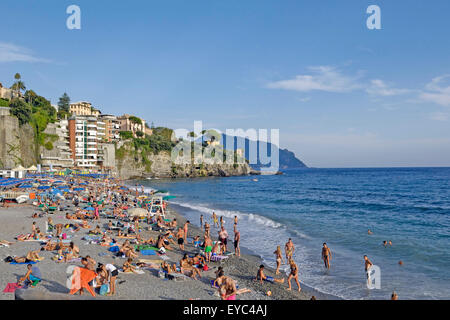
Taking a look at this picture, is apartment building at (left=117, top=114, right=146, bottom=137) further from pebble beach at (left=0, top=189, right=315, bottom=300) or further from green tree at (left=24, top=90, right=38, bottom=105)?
pebble beach at (left=0, top=189, right=315, bottom=300)

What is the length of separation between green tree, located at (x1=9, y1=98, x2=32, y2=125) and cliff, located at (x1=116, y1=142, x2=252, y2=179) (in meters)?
30.5

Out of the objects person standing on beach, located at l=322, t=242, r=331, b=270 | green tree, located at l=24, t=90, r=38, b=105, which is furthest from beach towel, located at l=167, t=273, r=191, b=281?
green tree, located at l=24, t=90, r=38, b=105

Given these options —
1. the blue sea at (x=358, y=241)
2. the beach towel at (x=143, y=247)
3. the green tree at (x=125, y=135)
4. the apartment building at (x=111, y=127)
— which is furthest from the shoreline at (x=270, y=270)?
the green tree at (x=125, y=135)

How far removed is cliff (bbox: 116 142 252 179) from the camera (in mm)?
91450

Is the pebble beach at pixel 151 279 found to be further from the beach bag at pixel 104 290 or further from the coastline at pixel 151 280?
the beach bag at pixel 104 290

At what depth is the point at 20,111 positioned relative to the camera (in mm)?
60031

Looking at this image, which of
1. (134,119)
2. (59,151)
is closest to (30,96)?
(59,151)

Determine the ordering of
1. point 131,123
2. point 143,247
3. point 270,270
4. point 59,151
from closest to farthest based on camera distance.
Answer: point 270,270 → point 143,247 → point 59,151 → point 131,123

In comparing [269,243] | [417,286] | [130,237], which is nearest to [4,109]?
[130,237]

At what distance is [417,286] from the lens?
1189 centimetres

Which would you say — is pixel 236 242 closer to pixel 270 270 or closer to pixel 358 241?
pixel 270 270

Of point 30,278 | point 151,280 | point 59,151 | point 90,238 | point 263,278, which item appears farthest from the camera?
point 59,151

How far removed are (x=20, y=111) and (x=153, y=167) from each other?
4549 cm
